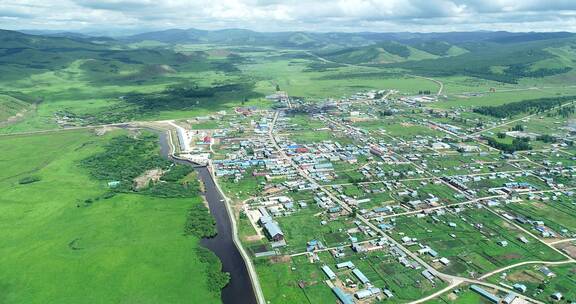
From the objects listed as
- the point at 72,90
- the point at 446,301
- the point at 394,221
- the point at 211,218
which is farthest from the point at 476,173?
the point at 72,90

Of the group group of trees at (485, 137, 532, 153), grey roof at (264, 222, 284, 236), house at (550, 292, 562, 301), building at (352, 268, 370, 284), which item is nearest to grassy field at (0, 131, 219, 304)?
grey roof at (264, 222, 284, 236)

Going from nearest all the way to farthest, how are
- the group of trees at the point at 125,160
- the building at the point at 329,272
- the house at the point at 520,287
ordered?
the house at the point at 520,287
the building at the point at 329,272
the group of trees at the point at 125,160

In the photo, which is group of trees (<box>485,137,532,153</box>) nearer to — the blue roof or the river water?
the blue roof

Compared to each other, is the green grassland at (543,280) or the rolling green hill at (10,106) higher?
the rolling green hill at (10,106)

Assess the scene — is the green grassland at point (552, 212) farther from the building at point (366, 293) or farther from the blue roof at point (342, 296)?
the blue roof at point (342, 296)

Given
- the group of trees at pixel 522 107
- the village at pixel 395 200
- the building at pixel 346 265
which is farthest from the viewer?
the group of trees at pixel 522 107

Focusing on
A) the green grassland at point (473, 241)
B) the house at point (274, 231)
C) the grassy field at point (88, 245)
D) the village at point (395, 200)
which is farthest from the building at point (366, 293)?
the grassy field at point (88, 245)
